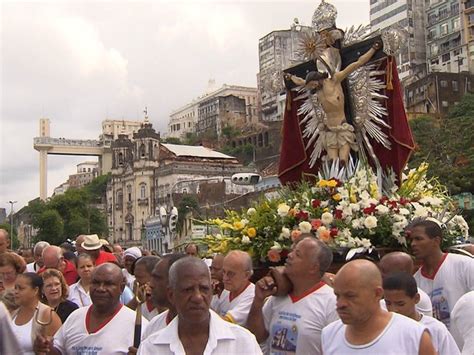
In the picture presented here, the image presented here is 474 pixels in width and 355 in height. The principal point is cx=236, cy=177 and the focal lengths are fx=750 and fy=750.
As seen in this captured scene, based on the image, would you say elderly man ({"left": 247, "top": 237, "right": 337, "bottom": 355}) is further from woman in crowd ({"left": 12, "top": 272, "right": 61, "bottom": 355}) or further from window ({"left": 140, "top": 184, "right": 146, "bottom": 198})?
window ({"left": 140, "top": 184, "right": 146, "bottom": 198})

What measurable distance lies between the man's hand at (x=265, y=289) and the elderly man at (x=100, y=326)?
83 centimetres

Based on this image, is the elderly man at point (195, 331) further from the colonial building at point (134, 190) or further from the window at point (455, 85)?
the colonial building at point (134, 190)

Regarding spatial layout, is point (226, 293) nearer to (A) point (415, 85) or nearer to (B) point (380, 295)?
(B) point (380, 295)

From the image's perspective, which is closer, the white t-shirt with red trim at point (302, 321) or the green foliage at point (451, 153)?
the white t-shirt with red trim at point (302, 321)

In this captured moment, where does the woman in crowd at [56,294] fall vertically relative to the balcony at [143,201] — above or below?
below

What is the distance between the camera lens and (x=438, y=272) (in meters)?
6.24

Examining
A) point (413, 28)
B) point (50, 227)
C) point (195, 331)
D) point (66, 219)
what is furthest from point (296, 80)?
point (413, 28)

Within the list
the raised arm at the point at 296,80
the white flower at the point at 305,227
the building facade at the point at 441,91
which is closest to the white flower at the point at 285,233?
the white flower at the point at 305,227

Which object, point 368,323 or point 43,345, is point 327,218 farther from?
point 368,323

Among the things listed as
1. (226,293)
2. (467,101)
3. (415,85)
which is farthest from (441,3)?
(226,293)

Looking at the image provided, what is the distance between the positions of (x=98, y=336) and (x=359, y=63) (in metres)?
6.46

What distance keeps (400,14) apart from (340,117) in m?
70.1

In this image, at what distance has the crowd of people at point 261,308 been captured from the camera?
157 inches

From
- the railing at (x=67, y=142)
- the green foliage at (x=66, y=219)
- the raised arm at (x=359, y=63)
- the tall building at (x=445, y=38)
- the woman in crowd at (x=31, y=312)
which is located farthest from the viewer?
the railing at (x=67, y=142)
